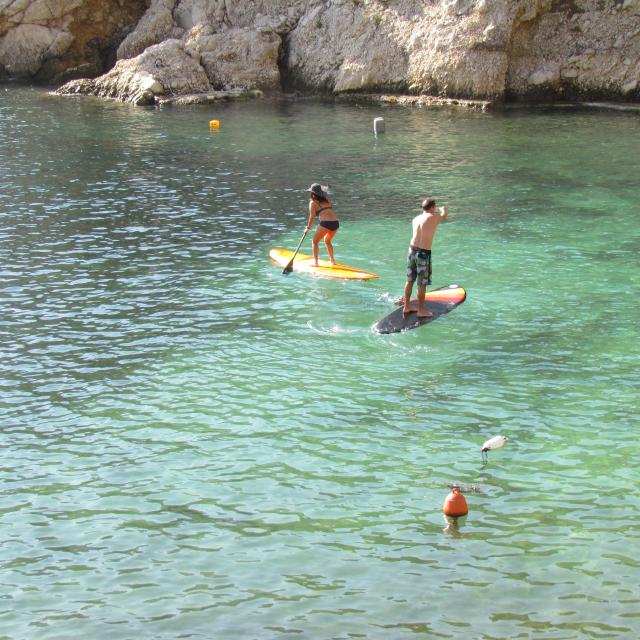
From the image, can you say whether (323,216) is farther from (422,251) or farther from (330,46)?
(330,46)

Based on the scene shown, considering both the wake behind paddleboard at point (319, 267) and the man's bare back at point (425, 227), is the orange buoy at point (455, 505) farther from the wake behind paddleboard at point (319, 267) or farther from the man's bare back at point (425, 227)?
the wake behind paddleboard at point (319, 267)

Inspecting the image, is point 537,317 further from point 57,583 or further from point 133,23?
point 133,23

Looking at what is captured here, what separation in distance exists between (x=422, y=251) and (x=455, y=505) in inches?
275

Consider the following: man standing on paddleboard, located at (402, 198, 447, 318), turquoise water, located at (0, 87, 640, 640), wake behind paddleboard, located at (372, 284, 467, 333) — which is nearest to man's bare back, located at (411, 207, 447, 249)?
man standing on paddleboard, located at (402, 198, 447, 318)

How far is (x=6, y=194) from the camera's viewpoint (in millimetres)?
27516

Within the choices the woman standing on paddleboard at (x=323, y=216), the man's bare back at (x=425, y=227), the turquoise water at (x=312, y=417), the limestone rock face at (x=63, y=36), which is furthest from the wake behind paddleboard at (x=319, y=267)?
the limestone rock face at (x=63, y=36)

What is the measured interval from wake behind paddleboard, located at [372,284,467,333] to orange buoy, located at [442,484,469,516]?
6226mm

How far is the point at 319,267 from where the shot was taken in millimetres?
20578

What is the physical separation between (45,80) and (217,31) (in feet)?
39.2

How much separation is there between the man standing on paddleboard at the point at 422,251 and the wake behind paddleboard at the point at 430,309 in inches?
4.9

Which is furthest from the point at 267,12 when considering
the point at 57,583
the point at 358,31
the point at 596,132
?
the point at 57,583

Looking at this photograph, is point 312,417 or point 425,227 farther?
point 425,227

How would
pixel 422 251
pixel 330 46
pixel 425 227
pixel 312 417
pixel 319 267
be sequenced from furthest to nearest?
pixel 330 46 < pixel 319 267 < pixel 422 251 < pixel 425 227 < pixel 312 417

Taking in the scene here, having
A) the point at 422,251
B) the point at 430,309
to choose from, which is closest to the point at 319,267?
the point at 430,309
